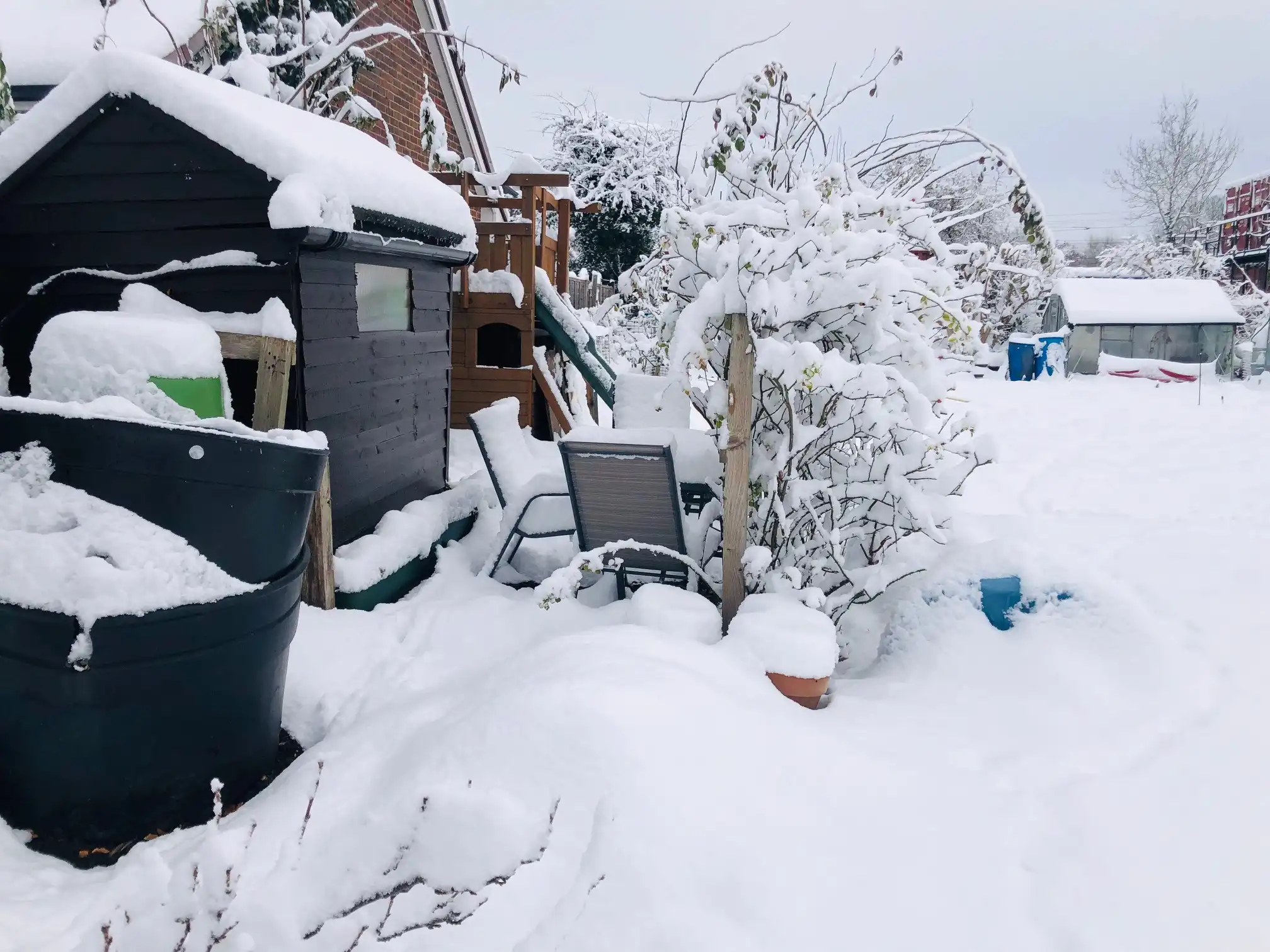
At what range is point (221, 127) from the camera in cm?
341

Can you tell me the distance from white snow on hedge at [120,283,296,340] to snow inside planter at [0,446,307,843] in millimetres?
1444

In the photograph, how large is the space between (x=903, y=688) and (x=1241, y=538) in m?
2.07

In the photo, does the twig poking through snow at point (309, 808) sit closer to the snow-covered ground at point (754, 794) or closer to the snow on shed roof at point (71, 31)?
the snow-covered ground at point (754, 794)

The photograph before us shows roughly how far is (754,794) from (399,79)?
10.8m

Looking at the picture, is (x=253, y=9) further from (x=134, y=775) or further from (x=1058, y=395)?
(x=1058, y=395)

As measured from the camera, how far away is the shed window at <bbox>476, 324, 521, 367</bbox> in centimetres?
798

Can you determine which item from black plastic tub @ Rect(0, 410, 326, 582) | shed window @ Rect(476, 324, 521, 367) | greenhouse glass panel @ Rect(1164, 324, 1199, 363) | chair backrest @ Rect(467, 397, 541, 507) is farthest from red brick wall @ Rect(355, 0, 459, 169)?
greenhouse glass panel @ Rect(1164, 324, 1199, 363)

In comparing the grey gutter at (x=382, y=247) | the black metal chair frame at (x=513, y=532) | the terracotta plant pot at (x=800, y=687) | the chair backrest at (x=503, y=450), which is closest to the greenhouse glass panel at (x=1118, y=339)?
the grey gutter at (x=382, y=247)

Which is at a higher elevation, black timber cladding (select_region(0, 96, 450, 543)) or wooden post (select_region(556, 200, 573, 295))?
wooden post (select_region(556, 200, 573, 295))

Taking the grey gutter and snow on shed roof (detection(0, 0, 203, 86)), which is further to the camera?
snow on shed roof (detection(0, 0, 203, 86))

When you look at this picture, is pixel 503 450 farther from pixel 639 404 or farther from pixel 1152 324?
pixel 1152 324

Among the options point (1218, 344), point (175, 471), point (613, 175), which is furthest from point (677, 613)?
point (1218, 344)

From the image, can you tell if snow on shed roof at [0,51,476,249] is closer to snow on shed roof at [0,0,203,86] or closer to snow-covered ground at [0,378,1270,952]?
snow-covered ground at [0,378,1270,952]

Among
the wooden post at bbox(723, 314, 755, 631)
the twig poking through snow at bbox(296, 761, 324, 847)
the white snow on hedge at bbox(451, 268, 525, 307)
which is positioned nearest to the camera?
the twig poking through snow at bbox(296, 761, 324, 847)
